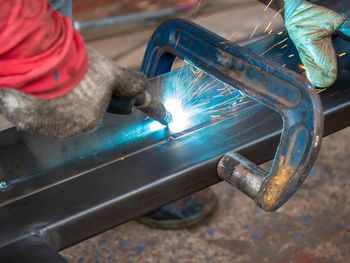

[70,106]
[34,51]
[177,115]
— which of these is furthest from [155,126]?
[34,51]

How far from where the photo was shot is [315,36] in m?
1.68

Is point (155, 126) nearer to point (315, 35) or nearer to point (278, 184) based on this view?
point (278, 184)

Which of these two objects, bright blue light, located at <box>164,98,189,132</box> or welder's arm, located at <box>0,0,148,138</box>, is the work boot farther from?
welder's arm, located at <box>0,0,148,138</box>

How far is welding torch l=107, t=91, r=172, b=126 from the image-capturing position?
136cm

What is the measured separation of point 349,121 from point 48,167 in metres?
0.70

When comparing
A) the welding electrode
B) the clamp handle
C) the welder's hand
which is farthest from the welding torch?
the welder's hand

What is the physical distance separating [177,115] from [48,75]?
0.49 m

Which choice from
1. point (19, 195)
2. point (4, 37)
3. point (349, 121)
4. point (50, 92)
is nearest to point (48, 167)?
point (19, 195)

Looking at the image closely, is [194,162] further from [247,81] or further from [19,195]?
[19,195]

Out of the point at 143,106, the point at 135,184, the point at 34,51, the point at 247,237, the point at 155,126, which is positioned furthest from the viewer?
the point at 247,237

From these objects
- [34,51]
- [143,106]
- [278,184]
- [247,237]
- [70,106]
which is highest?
[34,51]

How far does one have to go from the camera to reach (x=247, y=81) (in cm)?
143

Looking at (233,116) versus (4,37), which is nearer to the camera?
(4,37)

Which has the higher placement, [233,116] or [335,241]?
[233,116]
